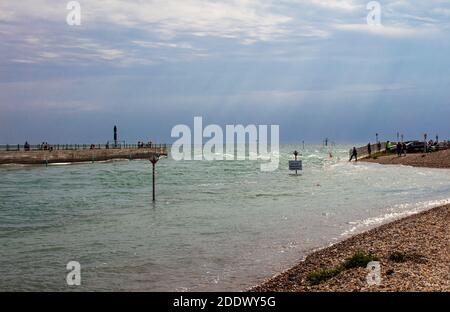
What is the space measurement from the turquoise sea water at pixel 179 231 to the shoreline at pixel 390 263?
111 cm

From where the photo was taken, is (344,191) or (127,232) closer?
(127,232)

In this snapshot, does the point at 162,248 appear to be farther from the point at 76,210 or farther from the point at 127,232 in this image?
the point at 76,210

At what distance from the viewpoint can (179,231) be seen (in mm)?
22391

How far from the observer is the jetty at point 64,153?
85.5 m

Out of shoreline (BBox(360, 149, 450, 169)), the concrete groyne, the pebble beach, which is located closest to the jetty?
the concrete groyne

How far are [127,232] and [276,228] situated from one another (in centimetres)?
631

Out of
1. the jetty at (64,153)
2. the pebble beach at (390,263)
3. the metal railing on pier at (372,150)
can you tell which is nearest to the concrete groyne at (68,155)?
the jetty at (64,153)

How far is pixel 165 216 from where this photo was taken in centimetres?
2750

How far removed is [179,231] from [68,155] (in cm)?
8155

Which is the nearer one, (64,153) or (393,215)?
(393,215)

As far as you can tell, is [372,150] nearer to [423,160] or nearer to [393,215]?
[423,160]

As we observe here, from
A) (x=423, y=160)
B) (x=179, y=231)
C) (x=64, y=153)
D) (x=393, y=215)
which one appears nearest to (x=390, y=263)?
(x=179, y=231)

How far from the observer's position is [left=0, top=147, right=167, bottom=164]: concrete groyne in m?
84.3
